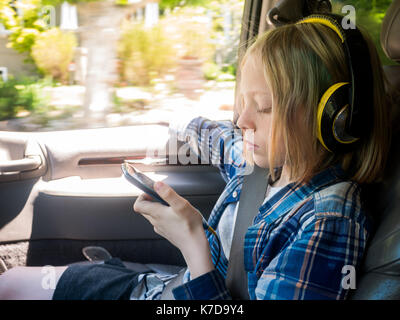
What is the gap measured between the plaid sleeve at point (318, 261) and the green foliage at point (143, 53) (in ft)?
6.88

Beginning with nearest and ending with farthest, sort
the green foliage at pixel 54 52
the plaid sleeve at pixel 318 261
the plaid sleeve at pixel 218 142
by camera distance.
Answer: the plaid sleeve at pixel 318 261 → the plaid sleeve at pixel 218 142 → the green foliage at pixel 54 52

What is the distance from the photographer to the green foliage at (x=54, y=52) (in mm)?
2533

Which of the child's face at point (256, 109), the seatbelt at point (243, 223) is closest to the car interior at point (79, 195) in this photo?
the seatbelt at point (243, 223)

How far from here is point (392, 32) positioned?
1034 millimetres

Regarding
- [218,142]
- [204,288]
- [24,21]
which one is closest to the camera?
[204,288]

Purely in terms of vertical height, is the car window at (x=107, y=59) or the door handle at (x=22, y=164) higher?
the car window at (x=107, y=59)

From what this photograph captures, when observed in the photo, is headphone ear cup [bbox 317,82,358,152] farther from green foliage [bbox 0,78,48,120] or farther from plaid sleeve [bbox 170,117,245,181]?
green foliage [bbox 0,78,48,120]

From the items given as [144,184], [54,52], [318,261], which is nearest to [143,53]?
[54,52]

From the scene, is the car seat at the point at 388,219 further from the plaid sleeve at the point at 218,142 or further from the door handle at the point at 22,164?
the door handle at the point at 22,164

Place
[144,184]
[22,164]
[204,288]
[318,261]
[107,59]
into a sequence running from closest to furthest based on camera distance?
[318,261]
[204,288]
[144,184]
[22,164]
[107,59]

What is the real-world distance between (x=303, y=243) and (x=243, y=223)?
1.04ft

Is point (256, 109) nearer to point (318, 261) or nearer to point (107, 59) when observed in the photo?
point (318, 261)

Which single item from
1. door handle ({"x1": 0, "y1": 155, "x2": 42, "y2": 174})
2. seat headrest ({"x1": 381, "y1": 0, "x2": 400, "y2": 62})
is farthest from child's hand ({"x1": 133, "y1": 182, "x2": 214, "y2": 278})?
door handle ({"x1": 0, "y1": 155, "x2": 42, "y2": 174})

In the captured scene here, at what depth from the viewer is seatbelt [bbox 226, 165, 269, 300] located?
110 cm
